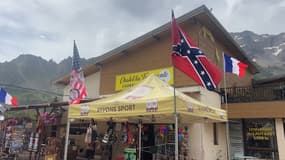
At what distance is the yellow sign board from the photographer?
34.7ft

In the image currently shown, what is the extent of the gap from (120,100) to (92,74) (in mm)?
8299

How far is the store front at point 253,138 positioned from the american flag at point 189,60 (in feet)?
19.8

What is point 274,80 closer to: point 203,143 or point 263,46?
point 203,143

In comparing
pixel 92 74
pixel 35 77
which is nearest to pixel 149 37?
pixel 92 74

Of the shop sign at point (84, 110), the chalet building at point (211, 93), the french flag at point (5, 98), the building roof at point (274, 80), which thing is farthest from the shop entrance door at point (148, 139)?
the building roof at point (274, 80)

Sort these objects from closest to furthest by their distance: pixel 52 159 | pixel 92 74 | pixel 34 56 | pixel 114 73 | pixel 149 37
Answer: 1. pixel 52 159
2. pixel 149 37
3. pixel 114 73
4. pixel 92 74
5. pixel 34 56

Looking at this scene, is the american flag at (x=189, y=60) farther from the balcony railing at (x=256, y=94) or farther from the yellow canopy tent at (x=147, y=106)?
the balcony railing at (x=256, y=94)

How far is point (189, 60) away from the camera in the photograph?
17.0 feet

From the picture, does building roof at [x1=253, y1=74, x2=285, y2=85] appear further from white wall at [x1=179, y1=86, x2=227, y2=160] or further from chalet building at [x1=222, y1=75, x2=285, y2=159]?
white wall at [x1=179, y1=86, x2=227, y2=160]

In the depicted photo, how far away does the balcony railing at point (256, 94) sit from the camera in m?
9.91

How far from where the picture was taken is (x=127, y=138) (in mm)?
8391

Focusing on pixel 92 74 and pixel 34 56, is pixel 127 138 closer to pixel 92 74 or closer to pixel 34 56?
pixel 92 74

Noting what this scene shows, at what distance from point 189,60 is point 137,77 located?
663 cm

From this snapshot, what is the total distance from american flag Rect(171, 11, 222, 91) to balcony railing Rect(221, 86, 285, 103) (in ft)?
18.1
